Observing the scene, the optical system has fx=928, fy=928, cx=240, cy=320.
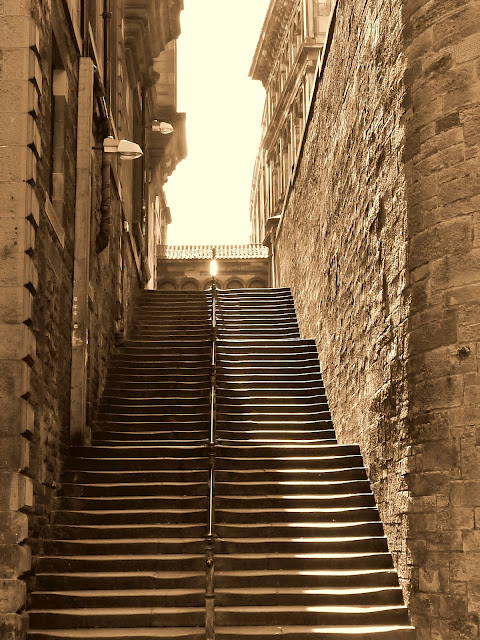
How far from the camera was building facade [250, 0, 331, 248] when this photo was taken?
34.1 meters

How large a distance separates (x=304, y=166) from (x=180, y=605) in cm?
972

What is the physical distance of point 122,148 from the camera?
42.9 ft

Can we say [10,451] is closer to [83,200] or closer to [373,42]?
[83,200]

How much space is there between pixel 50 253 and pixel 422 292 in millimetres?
4025

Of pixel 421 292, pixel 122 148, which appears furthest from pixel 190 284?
pixel 421 292

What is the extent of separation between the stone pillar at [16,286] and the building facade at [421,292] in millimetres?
3451

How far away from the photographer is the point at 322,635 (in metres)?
8.27

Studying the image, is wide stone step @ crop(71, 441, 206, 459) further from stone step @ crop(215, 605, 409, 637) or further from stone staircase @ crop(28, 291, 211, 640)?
stone step @ crop(215, 605, 409, 637)

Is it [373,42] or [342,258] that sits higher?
[373,42]

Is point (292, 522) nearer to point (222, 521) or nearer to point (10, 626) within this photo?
point (222, 521)

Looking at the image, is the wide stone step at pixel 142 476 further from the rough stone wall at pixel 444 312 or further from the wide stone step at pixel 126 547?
the rough stone wall at pixel 444 312

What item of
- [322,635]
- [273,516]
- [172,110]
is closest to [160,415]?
[273,516]

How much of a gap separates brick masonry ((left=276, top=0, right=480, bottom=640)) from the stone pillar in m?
3.45

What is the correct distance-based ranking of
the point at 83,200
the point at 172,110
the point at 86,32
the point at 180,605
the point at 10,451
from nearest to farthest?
the point at 10,451 < the point at 180,605 < the point at 83,200 < the point at 86,32 < the point at 172,110
